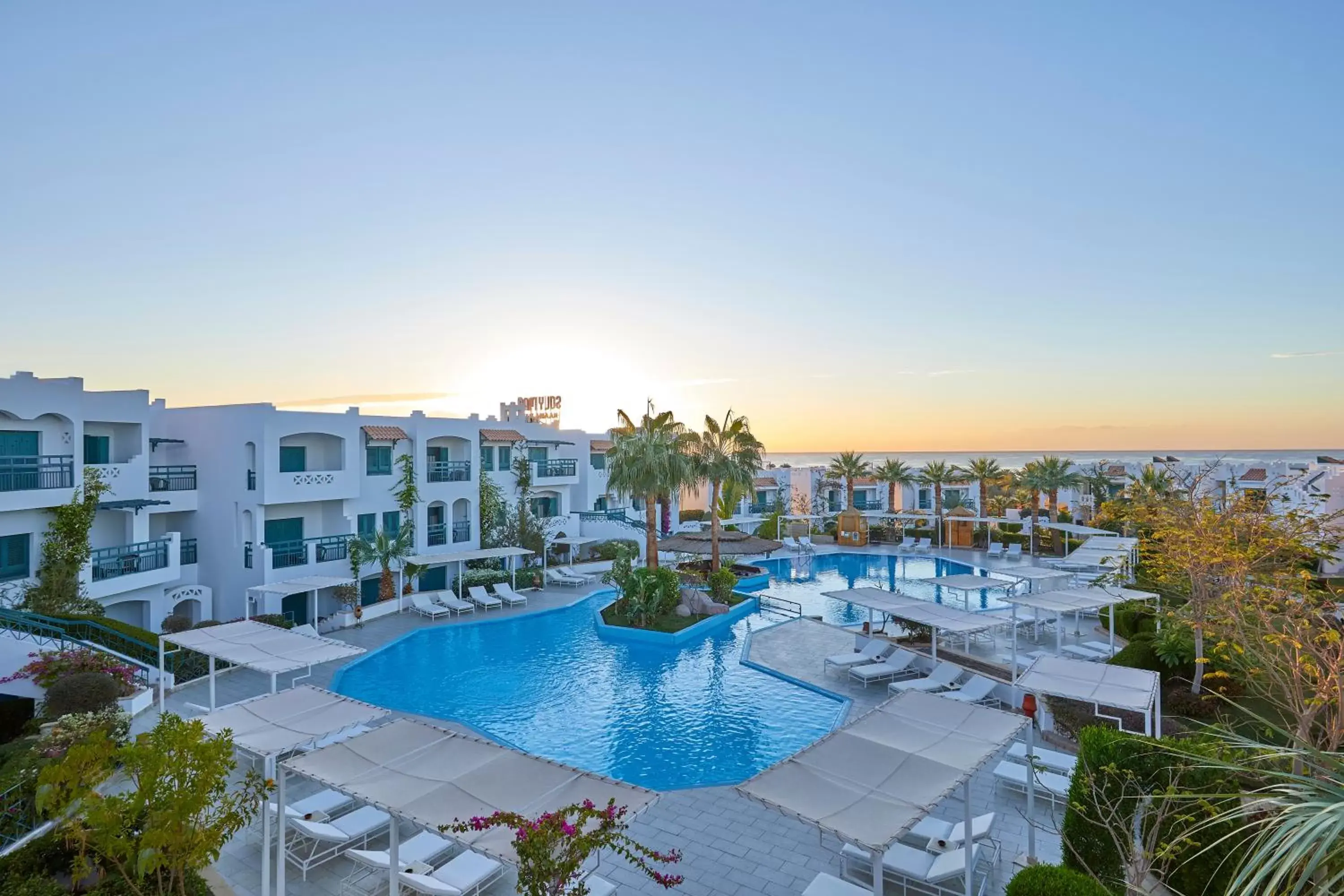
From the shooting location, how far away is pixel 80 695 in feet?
42.1

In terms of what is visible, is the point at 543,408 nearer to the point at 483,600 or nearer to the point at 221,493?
the point at 483,600

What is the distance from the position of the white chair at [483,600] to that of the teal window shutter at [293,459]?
24.5ft

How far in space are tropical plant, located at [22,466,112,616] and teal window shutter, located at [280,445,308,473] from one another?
5.94 meters

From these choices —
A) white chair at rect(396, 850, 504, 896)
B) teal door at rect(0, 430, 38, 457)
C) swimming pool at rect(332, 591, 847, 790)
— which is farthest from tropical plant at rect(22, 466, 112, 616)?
white chair at rect(396, 850, 504, 896)

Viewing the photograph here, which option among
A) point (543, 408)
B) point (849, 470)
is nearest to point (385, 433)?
point (543, 408)

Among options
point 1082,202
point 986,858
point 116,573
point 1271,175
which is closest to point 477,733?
point 986,858

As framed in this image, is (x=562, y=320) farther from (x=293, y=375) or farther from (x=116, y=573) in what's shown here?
(x=116, y=573)

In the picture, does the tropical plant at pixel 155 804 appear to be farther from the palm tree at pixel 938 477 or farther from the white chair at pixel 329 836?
the palm tree at pixel 938 477

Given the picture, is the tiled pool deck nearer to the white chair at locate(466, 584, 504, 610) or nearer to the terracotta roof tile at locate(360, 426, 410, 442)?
the white chair at locate(466, 584, 504, 610)

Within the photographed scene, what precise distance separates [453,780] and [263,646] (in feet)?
26.7

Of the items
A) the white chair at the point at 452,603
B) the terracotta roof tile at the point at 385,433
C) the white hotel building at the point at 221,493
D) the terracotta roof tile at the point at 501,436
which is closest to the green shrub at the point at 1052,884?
the white hotel building at the point at 221,493

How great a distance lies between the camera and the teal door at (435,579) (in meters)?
28.8

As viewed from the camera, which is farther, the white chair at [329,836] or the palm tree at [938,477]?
the palm tree at [938,477]

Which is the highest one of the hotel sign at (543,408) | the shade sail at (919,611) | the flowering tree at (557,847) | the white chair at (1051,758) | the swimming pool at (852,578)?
the hotel sign at (543,408)
